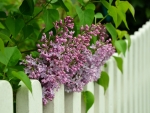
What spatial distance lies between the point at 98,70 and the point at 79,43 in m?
0.29

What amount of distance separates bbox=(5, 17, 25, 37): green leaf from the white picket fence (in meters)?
0.23

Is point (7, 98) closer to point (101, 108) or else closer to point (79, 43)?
point (79, 43)

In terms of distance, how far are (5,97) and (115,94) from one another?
1254 mm

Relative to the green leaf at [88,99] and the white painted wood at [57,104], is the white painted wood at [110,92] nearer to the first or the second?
the green leaf at [88,99]

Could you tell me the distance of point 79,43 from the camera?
1.48 metres

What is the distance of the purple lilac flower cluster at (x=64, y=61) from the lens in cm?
136

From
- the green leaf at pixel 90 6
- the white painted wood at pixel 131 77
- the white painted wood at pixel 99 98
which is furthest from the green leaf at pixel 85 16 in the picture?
the white painted wood at pixel 131 77

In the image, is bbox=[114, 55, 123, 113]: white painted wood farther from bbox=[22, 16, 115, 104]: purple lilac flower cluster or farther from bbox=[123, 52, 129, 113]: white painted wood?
bbox=[22, 16, 115, 104]: purple lilac flower cluster

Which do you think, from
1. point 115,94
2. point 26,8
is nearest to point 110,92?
point 115,94

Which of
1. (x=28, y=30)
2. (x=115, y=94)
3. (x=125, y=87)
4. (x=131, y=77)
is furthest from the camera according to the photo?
(x=131, y=77)

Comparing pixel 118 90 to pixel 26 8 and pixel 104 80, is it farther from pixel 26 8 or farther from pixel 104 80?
pixel 26 8

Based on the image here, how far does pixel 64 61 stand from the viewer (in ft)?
4.58

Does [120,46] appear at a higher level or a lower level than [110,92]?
higher

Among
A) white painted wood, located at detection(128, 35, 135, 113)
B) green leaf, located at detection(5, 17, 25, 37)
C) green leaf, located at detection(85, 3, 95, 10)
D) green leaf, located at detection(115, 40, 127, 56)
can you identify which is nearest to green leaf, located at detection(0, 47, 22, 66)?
green leaf, located at detection(5, 17, 25, 37)
